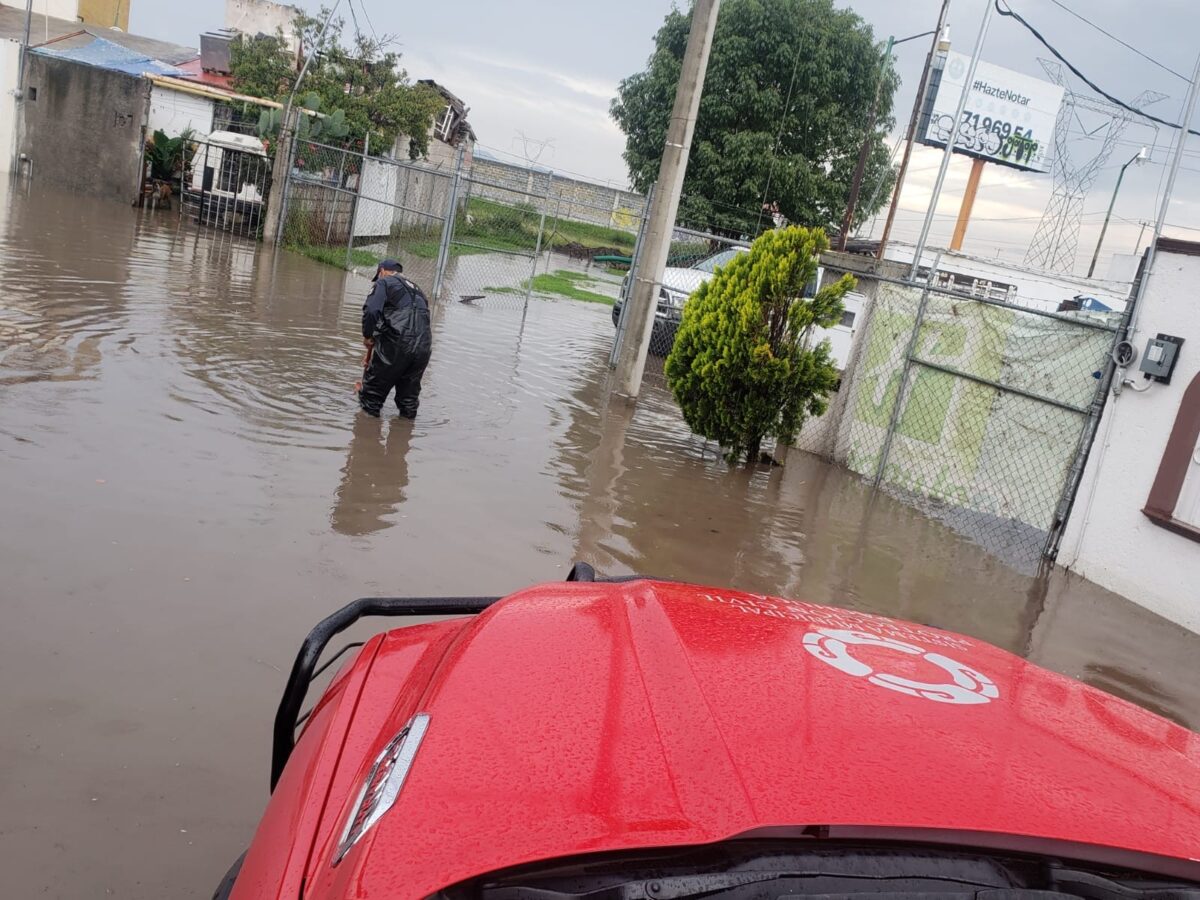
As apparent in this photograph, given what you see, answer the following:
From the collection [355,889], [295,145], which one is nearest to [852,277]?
[355,889]

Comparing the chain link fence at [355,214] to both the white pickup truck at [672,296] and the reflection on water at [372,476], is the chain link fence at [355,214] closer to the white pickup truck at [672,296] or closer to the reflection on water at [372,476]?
the white pickup truck at [672,296]

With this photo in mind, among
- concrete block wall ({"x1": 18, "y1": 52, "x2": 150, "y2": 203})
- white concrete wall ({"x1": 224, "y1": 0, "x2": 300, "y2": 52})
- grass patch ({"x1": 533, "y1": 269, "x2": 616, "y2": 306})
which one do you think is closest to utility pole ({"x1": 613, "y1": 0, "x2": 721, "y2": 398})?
grass patch ({"x1": 533, "y1": 269, "x2": 616, "y2": 306})

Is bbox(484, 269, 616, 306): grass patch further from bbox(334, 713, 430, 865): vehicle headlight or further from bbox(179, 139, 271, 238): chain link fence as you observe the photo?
bbox(334, 713, 430, 865): vehicle headlight

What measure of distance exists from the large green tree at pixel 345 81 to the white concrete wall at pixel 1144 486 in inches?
909

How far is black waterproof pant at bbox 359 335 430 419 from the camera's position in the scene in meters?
8.91

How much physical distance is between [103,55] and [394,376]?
1052 inches

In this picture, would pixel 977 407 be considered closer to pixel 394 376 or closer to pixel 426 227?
pixel 394 376

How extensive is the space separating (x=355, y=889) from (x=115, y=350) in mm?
9578

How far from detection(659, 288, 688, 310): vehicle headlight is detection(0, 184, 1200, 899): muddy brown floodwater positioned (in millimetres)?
3682

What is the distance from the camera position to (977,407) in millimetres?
9594

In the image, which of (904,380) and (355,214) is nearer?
(904,380)

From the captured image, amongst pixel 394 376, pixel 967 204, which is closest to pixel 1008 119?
pixel 967 204

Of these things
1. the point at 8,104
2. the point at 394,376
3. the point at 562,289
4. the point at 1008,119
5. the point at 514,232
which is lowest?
the point at 394,376

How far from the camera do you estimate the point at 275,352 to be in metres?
11.4
